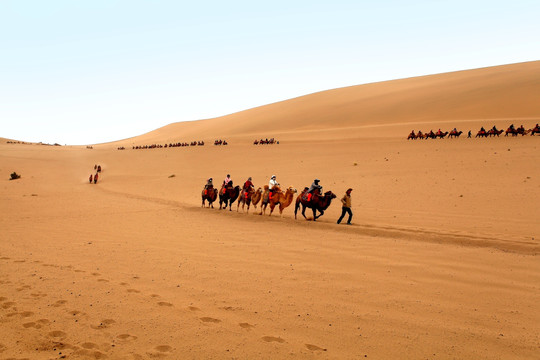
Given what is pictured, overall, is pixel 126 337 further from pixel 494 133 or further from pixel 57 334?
pixel 494 133

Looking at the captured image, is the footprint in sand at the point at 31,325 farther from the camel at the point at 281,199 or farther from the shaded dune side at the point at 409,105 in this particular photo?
the shaded dune side at the point at 409,105

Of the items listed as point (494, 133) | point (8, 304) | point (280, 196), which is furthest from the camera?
point (494, 133)

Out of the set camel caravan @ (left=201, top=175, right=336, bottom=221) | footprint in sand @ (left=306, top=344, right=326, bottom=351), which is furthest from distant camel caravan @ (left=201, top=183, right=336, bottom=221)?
footprint in sand @ (left=306, top=344, right=326, bottom=351)

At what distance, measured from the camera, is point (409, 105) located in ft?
201

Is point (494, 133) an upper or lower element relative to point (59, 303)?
upper

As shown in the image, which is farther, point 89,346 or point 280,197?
point 280,197

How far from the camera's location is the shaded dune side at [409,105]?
4875cm

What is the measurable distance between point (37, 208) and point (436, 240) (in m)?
17.3

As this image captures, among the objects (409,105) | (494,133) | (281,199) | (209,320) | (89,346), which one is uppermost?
(409,105)

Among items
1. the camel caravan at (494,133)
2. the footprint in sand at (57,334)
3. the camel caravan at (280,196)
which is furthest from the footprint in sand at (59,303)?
the camel caravan at (494,133)

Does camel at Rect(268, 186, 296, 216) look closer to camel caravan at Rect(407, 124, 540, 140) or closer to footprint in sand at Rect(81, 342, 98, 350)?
footprint in sand at Rect(81, 342, 98, 350)

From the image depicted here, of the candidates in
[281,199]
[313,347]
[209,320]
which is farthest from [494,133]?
[209,320]

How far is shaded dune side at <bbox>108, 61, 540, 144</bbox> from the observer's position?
48.8 meters

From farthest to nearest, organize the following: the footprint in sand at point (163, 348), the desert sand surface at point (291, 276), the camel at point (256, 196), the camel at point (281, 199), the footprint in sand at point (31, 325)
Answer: the camel at point (256, 196) < the camel at point (281, 199) < the footprint in sand at point (31, 325) < the desert sand surface at point (291, 276) < the footprint in sand at point (163, 348)
